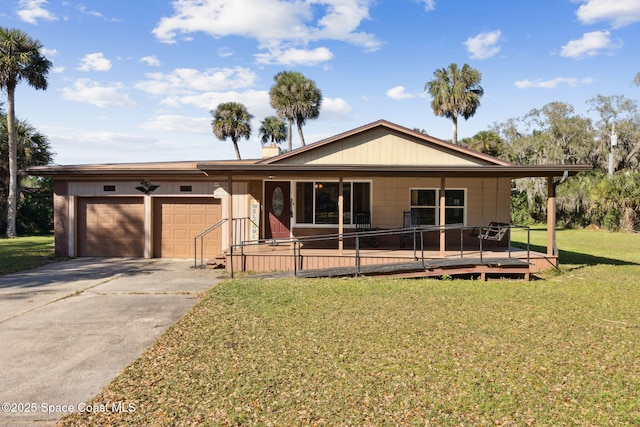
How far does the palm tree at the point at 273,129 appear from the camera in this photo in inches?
1442

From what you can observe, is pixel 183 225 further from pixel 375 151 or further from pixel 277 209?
pixel 375 151

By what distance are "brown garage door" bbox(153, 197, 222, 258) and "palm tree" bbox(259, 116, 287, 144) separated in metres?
24.5

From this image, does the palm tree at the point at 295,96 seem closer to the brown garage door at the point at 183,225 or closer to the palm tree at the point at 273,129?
the palm tree at the point at 273,129

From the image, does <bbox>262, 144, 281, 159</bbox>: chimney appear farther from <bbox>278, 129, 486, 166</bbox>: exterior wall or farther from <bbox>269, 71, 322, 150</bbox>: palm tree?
<bbox>269, 71, 322, 150</bbox>: palm tree

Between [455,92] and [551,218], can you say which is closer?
[551,218]

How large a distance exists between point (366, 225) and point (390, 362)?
763 centimetres

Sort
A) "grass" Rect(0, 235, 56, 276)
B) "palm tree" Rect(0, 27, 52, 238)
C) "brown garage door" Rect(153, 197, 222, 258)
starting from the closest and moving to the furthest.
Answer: "grass" Rect(0, 235, 56, 276), "brown garage door" Rect(153, 197, 222, 258), "palm tree" Rect(0, 27, 52, 238)

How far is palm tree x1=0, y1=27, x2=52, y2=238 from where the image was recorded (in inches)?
793

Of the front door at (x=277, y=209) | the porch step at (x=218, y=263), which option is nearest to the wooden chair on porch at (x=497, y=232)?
the front door at (x=277, y=209)

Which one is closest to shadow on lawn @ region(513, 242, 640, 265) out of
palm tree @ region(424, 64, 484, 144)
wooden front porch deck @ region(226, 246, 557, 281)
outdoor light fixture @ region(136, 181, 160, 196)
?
wooden front porch deck @ region(226, 246, 557, 281)

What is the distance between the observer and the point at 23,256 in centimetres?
1348

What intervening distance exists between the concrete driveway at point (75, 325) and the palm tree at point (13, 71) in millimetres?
12809

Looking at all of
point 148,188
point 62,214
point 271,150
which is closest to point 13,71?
point 62,214

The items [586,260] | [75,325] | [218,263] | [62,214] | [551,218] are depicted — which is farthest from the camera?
[62,214]
